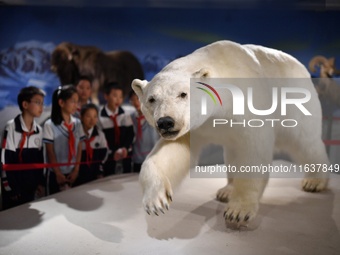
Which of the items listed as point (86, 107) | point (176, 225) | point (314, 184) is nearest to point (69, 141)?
point (86, 107)

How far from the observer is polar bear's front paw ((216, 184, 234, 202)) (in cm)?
244

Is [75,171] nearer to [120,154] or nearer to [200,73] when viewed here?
[120,154]

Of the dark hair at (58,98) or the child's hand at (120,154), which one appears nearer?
the dark hair at (58,98)

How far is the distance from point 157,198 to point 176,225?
20.0 inches

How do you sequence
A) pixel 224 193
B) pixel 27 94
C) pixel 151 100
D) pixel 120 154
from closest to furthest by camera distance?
1. pixel 151 100
2. pixel 224 193
3. pixel 27 94
4. pixel 120 154

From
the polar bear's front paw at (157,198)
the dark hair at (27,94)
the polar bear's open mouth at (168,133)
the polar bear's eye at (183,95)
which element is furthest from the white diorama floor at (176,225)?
the dark hair at (27,94)

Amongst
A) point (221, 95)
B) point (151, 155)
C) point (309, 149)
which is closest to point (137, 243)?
point (151, 155)

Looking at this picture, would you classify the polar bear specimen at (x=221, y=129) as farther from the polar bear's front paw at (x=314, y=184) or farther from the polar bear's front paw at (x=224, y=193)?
the polar bear's front paw at (x=224, y=193)

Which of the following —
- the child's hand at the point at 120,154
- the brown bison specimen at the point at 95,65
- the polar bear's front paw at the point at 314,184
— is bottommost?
the polar bear's front paw at the point at 314,184

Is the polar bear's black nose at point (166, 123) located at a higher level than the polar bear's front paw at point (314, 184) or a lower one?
higher

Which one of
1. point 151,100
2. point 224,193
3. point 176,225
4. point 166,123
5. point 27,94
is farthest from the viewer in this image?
point 27,94

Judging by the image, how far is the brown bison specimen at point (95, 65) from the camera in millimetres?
2686

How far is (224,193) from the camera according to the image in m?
2.46

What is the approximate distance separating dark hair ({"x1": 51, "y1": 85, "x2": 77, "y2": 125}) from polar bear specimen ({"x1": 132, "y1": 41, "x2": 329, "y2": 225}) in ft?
3.76
